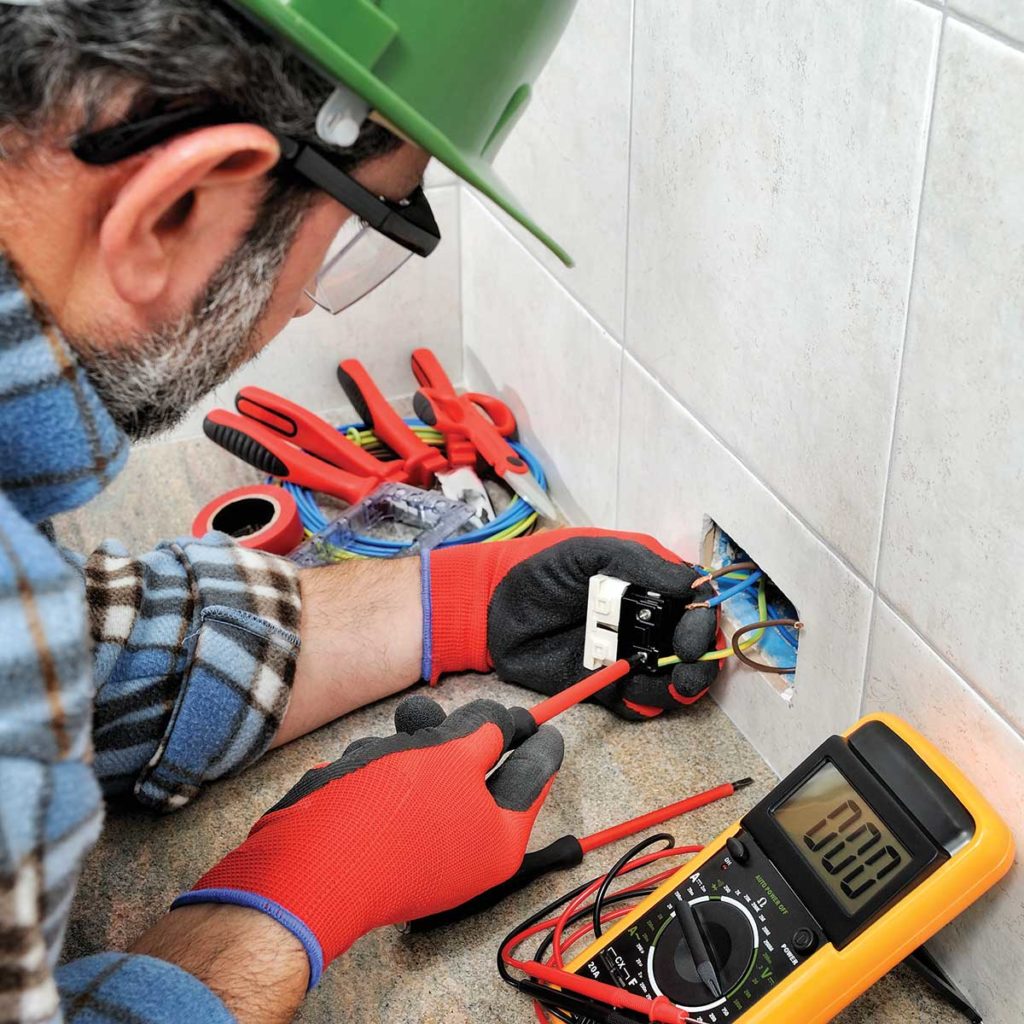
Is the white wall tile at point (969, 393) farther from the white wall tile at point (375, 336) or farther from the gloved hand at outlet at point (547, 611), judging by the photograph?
the white wall tile at point (375, 336)

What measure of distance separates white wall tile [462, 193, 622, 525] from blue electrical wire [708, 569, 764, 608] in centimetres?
21

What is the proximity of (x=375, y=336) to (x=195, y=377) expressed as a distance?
0.73 meters

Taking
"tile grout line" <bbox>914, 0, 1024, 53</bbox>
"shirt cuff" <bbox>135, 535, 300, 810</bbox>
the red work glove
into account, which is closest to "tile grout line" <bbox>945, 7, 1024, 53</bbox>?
"tile grout line" <bbox>914, 0, 1024, 53</bbox>

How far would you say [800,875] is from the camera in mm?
775

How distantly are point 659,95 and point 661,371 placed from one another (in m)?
0.20

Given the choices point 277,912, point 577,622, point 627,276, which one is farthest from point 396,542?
point 277,912

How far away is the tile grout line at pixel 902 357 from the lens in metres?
0.64

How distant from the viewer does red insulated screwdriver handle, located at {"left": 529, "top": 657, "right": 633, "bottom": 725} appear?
3.04ft

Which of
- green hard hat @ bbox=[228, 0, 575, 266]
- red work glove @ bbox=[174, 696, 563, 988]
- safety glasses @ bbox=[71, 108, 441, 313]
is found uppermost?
green hard hat @ bbox=[228, 0, 575, 266]

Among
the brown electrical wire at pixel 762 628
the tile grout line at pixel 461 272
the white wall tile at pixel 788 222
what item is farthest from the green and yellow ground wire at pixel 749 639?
the tile grout line at pixel 461 272

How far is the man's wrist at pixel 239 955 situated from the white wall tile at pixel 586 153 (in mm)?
537

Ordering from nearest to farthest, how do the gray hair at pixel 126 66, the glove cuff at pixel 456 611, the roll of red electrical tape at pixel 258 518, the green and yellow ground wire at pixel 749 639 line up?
the gray hair at pixel 126 66
the green and yellow ground wire at pixel 749 639
the glove cuff at pixel 456 611
the roll of red electrical tape at pixel 258 518

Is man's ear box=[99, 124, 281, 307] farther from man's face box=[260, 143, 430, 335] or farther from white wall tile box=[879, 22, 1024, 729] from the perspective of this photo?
white wall tile box=[879, 22, 1024, 729]

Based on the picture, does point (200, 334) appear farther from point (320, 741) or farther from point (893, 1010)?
point (893, 1010)
